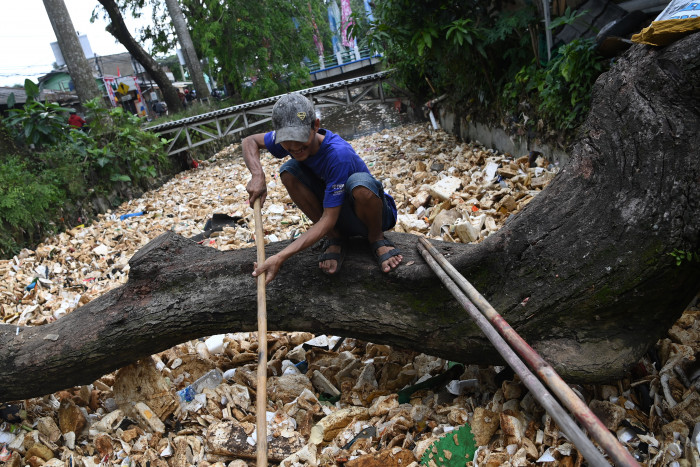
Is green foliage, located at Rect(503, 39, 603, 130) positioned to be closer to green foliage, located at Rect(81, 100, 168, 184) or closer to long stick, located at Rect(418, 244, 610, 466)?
long stick, located at Rect(418, 244, 610, 466)

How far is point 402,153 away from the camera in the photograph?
902 cm

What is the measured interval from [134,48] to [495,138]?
12767 mm

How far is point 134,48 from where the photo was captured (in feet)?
48.8

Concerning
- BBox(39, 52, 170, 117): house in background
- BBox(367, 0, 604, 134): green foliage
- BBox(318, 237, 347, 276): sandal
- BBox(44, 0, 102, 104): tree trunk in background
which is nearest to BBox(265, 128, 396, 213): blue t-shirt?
BBox(318, 237, 347, 276): sandal

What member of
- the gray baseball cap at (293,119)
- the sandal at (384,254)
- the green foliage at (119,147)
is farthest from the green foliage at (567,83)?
the green foliage at (119,147)

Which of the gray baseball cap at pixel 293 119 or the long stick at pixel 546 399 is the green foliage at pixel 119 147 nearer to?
the gray baseball cap at pixel 293 119

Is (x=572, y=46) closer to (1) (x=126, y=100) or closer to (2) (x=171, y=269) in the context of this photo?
(2) (x=171, y=269)

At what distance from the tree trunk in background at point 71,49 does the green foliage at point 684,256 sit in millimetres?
12590

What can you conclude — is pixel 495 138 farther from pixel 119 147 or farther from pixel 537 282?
pixel 119 147

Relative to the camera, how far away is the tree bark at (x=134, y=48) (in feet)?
46.0

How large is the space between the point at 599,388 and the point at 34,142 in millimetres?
9751

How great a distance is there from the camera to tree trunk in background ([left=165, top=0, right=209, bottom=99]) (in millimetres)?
16297

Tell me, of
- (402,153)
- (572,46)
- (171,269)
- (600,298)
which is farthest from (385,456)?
(402,153)

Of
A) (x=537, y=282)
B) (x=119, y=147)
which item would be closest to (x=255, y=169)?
(x=537, y=282)
